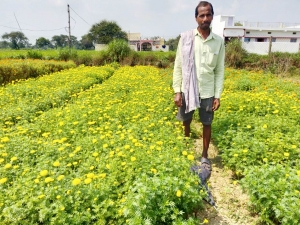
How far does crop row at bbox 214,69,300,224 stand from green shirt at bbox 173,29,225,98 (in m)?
0.81

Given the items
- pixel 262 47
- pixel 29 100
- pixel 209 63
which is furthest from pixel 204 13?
pixel 262 47

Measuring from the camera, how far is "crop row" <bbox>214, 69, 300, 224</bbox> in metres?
2.16

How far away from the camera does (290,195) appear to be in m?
2.08

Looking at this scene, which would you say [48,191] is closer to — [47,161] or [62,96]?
[47,161]

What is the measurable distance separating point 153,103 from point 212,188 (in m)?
2.35

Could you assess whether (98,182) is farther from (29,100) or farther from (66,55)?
(66,55)

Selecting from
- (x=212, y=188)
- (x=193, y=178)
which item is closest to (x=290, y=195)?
(x=193, y=178)

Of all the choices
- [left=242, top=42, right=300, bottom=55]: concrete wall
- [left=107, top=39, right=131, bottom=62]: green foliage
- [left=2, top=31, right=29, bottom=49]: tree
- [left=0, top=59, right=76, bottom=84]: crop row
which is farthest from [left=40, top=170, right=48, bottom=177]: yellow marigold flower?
[left=2, top=31, right=29, bottom=49]: tree

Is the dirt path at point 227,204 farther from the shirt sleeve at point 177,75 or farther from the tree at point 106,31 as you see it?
the tree at point 106,31

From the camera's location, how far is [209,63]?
3.14 meters

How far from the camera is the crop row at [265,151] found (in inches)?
85.2

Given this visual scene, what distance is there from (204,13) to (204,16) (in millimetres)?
36

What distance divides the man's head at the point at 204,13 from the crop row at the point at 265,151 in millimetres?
1635

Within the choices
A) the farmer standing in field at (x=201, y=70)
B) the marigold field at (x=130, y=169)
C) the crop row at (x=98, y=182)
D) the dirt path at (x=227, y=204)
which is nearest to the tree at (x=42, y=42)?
the marigold field at (x=130, y=169)
